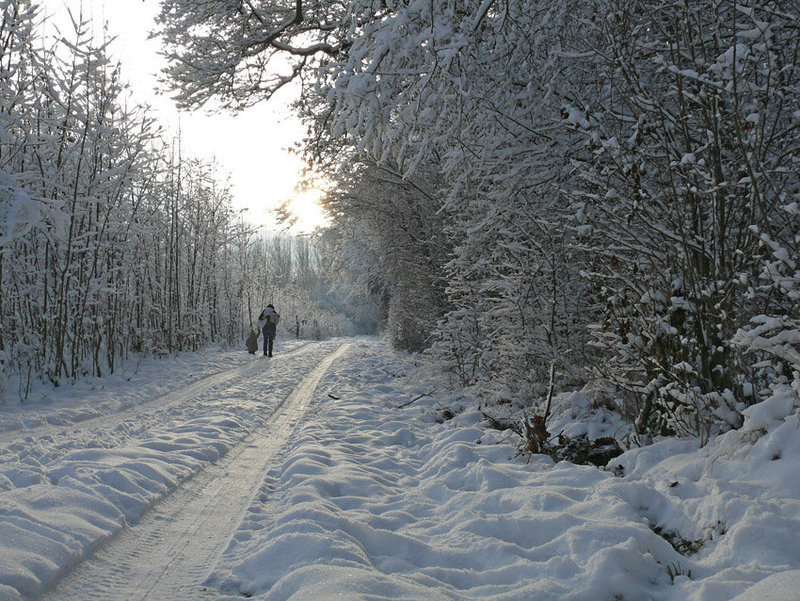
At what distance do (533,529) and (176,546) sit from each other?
226 centimetres

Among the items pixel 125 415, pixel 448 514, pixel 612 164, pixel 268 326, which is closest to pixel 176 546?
pixel 448 514

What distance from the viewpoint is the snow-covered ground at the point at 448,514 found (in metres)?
2.52

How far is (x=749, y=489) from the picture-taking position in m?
2.87

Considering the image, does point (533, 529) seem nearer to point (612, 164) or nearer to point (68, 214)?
point (612, 164)

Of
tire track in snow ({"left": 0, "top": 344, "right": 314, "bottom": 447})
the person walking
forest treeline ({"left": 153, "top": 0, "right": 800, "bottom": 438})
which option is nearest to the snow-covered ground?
tire track in snow ({"left": 0, "top": 344, "right": 314, "bottom": 447})

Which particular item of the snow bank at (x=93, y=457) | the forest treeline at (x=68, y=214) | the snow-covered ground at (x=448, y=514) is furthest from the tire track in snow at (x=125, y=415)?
the forest treeline at (x=68, y=214)

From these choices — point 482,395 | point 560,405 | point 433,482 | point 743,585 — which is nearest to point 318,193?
point 482,395

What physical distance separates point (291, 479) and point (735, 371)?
370 centimetres

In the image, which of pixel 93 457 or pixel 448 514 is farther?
pixel 93 457

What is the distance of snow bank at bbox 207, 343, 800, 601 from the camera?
2496 mm

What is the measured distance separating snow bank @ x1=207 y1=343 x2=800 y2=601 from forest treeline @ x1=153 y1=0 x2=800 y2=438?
0.67 metres

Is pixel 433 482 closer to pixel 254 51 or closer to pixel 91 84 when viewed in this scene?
pixel 254 51

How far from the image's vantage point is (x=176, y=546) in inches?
128

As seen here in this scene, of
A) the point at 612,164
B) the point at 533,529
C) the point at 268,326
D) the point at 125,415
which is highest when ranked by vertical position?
the point at 612,164
